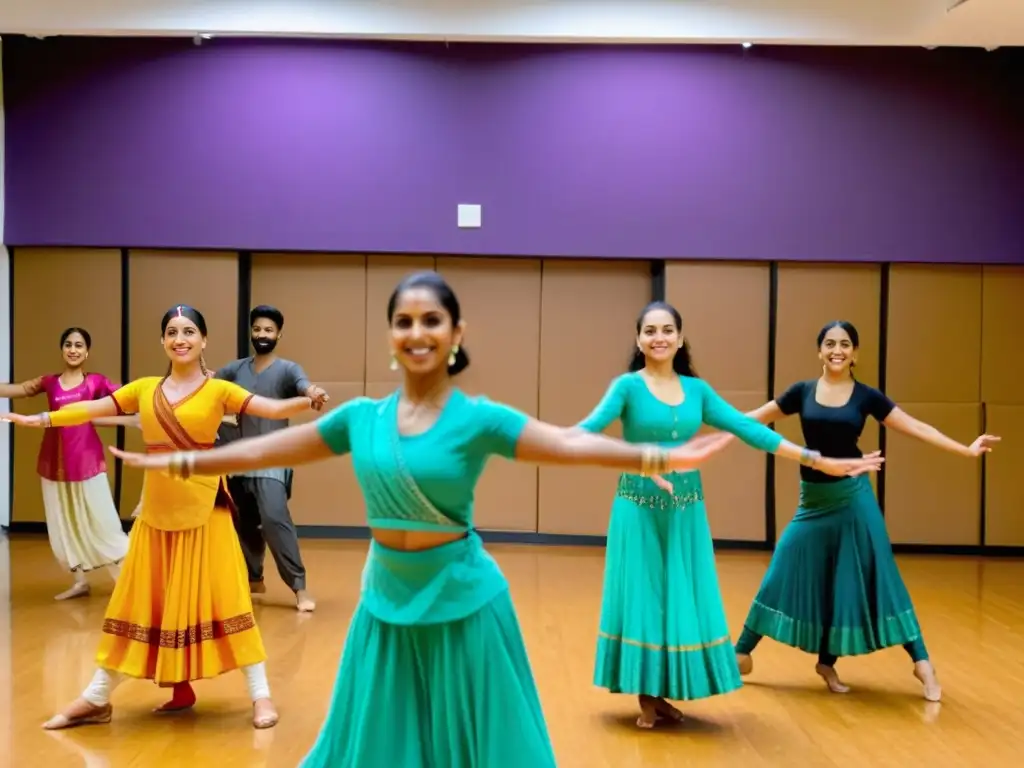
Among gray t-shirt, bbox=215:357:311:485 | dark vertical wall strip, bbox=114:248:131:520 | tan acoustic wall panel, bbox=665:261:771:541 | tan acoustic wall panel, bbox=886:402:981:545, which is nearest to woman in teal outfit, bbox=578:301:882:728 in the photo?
gray t-shirt, bbox=215:357:311:485

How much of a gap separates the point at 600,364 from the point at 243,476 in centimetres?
341

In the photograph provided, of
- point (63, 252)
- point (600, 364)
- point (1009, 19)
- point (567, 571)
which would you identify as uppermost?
point (1009, 19)

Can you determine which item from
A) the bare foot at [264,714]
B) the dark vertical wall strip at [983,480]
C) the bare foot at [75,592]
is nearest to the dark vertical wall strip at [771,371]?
the dark vertical wall strip at [983,480]

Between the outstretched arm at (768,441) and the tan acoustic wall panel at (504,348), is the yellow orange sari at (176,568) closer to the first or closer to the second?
the outstretched arm at (768,441)

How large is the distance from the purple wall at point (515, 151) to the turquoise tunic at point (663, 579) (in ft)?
14.3

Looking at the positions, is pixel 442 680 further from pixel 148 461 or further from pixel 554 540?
pixel 554 540

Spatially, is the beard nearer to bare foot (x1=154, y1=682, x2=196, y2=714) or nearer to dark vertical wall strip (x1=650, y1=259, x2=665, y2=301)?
bare foot (x1=154, y1=682, x2=196, y2=714)

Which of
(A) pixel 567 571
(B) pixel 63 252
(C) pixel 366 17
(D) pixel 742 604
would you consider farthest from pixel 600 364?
(B) pixel 63 252

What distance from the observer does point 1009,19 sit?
23.4 feet

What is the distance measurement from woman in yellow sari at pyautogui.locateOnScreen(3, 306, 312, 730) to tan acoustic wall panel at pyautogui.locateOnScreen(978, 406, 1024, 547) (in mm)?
6402

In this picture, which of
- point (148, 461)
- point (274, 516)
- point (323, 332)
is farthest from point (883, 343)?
point (148, 461)

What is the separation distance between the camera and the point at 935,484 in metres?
8.17

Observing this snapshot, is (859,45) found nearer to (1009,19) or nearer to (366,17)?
(1009,19)

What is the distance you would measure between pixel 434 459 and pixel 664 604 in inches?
77.8
